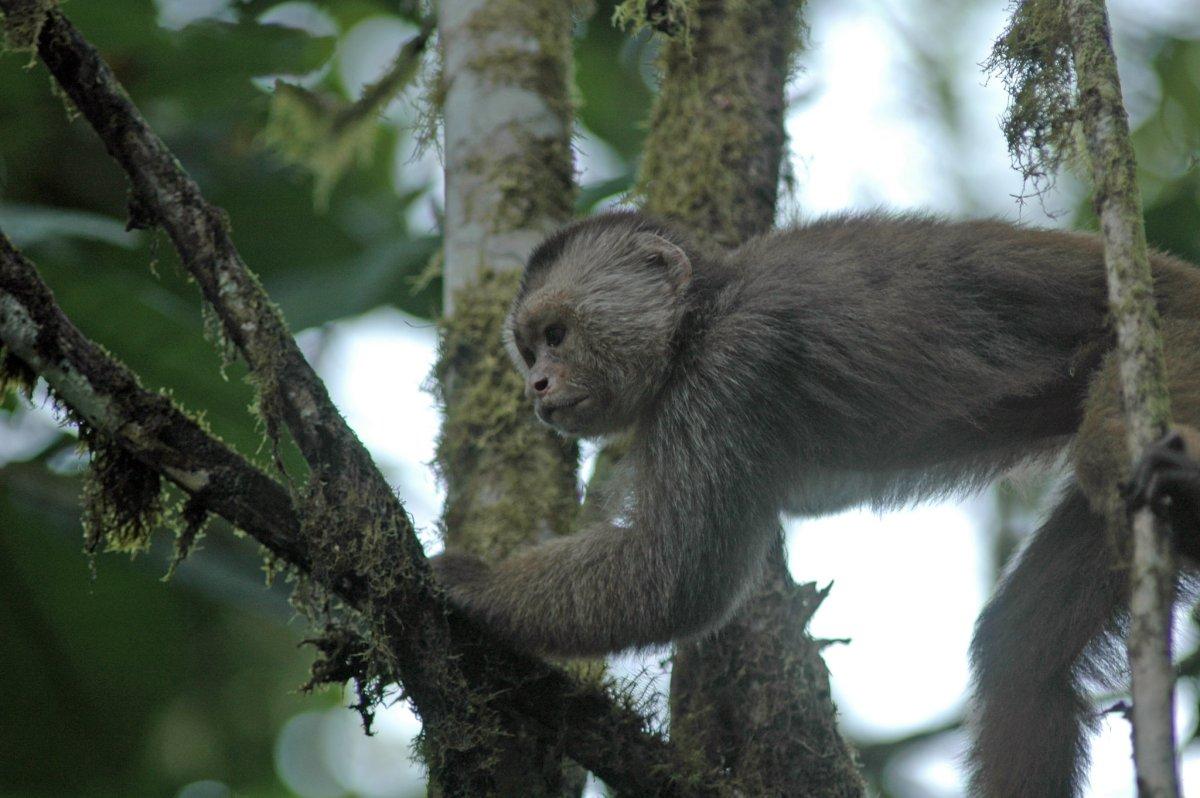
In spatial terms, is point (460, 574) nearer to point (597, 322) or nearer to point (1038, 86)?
point (597, 322)

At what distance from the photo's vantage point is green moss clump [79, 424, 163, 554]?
4.66 meters

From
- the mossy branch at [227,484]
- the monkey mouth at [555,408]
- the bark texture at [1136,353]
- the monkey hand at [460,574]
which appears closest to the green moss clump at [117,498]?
the mossy branch at [227,484]

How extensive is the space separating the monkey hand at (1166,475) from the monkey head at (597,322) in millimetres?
Result: 2714

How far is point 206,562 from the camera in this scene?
25.7 ft

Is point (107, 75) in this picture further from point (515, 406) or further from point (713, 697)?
point (713, 697)

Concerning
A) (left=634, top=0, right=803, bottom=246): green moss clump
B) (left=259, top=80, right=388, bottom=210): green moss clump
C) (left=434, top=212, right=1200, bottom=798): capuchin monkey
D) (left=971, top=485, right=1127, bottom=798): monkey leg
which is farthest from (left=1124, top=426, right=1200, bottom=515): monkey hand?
(left=259, top=80, right=388, bottom=210): green moss clump

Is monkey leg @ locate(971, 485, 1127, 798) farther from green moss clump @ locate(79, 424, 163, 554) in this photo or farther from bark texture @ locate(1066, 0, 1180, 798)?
green moss clump @ locate(79, 424, 163, 554)

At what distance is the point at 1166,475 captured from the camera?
3.82 metres

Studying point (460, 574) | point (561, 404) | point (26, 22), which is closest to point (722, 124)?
point (561, 404)

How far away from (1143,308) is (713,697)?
9.79ft

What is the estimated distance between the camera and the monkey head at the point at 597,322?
6.16 m

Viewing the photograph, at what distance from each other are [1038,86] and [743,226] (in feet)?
8.50

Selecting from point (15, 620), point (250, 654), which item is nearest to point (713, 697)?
point (15, 620)

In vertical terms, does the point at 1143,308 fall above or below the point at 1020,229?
below
